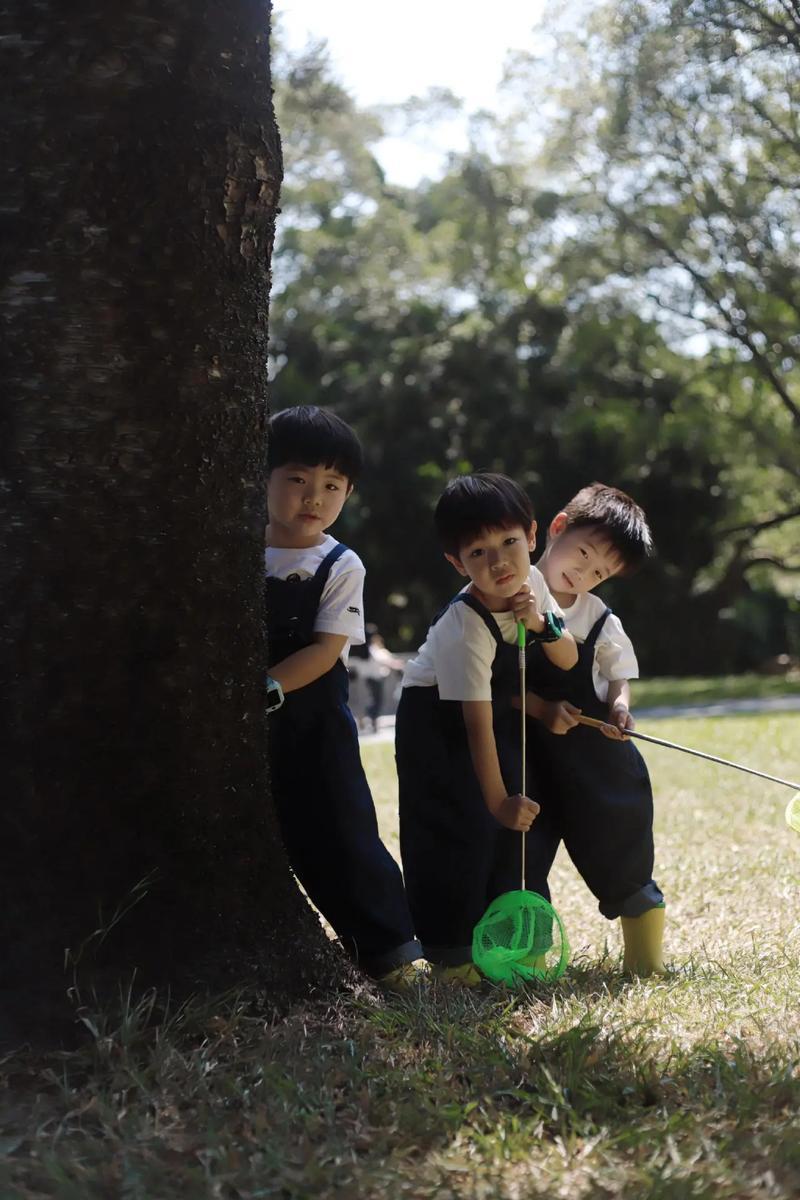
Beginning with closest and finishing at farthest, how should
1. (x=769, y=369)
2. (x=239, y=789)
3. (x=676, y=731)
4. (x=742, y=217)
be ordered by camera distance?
1. (x=239, y=789)
2. (x=676, y=731)
3. (x=742, y=217)
4. (x=769, y=369)

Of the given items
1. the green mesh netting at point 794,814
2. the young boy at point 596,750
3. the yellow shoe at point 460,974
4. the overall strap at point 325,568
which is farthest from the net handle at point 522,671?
the green mesh netting at point 794,814

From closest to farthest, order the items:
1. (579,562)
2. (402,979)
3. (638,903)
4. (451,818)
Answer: (402,979) < (451,818) < (638,903) < (579,562)

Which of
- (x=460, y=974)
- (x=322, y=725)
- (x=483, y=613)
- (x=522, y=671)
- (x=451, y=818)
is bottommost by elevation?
(x=460, y=974)

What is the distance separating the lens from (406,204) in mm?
28750

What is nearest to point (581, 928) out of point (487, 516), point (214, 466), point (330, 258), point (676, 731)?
point (487, 516)

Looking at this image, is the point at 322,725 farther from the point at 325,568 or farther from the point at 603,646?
the point at 603,646

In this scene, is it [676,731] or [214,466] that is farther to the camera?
[676,731]

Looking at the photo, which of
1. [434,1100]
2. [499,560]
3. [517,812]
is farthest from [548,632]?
[434,1100]

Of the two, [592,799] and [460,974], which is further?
[592,799]

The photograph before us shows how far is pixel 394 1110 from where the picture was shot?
2.64 m

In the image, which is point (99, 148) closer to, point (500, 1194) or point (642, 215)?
point (500, 1194)

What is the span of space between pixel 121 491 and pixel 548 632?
129 centimetres

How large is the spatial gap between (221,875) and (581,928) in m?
2.04

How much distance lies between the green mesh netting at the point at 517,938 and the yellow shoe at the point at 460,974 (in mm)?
44
